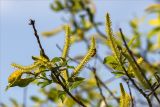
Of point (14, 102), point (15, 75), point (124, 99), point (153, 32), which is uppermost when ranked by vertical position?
point (15, 75)

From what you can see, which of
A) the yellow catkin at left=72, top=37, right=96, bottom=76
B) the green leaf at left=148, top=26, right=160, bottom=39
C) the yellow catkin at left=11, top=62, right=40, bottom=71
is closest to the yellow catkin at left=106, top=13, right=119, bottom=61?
the yellow catkin at left=72, top=37, right=96, bottom=76

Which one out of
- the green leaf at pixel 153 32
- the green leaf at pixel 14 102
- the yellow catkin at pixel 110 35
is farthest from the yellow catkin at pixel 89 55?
the green leaf at pixel 153 32

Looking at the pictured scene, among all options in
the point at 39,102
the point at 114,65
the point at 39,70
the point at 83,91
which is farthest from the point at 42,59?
the point at 39,102

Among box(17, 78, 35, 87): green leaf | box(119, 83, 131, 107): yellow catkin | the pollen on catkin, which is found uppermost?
the pollen on catkin

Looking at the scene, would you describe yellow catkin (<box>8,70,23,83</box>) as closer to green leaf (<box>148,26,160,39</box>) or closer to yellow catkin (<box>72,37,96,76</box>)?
yellow catkin (<box>72,37,96,76</box>)

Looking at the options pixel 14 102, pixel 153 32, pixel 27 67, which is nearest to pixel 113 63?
pixel 27 67

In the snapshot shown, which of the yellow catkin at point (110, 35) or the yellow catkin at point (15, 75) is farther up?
the yellow catkin at point (110, 35)

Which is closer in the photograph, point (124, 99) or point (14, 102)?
point (124, 99)

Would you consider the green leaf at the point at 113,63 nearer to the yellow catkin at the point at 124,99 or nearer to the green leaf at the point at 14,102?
the yellow catkin at the point at 124,99

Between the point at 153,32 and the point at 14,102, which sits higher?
the point at 153,32

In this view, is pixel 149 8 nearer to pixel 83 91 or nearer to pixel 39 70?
pixel 83 91

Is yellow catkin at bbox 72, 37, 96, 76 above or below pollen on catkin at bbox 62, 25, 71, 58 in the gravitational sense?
below

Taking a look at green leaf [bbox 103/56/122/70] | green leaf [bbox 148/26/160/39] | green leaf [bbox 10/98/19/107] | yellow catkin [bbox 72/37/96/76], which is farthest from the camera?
green leaf [bbox 148/26/160/39]

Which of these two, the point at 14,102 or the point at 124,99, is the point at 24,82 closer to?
the point at 124,99
